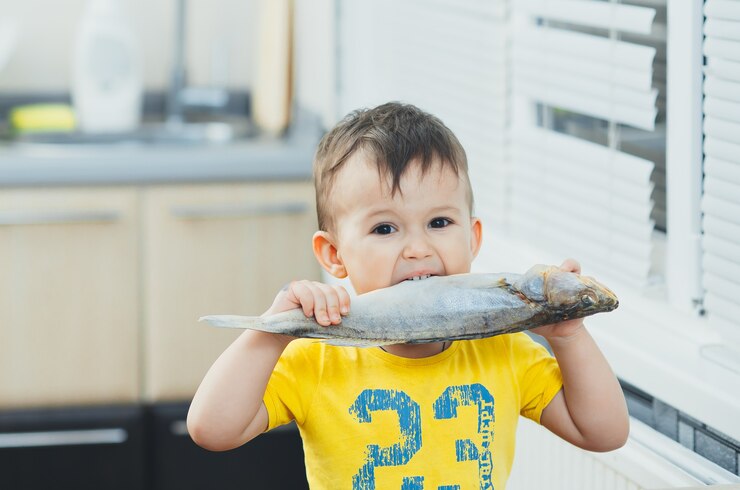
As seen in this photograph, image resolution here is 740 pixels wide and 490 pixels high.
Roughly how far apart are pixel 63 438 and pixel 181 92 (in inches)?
45.3

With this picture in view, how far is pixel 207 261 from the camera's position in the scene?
→ 2787mm

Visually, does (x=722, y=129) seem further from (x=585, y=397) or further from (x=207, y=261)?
(x=207, y=261)

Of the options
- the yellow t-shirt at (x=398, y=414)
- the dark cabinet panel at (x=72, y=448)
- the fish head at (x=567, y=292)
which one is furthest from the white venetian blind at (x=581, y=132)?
the dark cabinet panel at (x=72, y=448)

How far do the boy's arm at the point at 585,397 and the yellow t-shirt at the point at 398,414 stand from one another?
26mm

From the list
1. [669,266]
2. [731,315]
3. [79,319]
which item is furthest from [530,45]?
[79,319]

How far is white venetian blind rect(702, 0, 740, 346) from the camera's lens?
135cm

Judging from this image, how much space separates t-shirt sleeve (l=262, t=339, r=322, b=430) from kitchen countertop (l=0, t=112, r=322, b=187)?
1.63 meters

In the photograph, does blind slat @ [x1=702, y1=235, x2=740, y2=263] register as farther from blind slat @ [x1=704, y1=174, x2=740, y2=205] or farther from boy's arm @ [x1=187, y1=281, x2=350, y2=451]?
boy's arm @ [x1=187, y1=281, x2=350, y2=451]

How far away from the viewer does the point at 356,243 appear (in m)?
1.15

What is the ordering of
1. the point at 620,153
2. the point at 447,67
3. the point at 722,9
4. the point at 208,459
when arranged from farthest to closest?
the point at 208,459
the point at 447,67
the point at 620,153
the point at 722,9

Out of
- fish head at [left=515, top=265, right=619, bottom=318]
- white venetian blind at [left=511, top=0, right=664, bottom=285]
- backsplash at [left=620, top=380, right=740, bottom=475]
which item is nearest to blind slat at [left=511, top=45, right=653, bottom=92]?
white venetian blind at [left=511, top=0, right=664, bottom=285]

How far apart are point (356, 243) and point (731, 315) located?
20.9 inches

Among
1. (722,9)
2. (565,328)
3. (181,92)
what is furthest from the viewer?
(181,92)

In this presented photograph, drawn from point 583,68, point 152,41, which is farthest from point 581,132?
point 152,41
